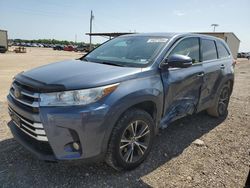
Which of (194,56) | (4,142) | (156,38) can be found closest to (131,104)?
(156,38)

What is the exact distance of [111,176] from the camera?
281 cm

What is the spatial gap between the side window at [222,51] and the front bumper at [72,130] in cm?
344

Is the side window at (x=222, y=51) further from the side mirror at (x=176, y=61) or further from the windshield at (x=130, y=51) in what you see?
the side mirror at (x=176, y=61)

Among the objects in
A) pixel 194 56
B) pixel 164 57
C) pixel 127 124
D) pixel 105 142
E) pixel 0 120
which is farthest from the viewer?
pixel 0 120

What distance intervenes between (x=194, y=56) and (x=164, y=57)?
101 centimetres

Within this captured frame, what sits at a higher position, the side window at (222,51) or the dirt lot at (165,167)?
the side window at (222,51)

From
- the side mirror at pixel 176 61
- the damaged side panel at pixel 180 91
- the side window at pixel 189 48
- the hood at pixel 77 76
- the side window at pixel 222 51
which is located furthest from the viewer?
the side window at pixel 222 51

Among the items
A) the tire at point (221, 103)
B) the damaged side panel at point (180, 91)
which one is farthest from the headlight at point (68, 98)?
the tire at point (221, 103)

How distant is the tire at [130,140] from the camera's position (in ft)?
8.55

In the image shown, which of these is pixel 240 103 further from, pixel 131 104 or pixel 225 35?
pixel 225 35

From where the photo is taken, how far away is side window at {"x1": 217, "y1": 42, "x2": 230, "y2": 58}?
4793 mm

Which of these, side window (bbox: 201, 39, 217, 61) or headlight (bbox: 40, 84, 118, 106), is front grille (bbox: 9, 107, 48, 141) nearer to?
headlight (bbox: 40, 84, 118, 106)

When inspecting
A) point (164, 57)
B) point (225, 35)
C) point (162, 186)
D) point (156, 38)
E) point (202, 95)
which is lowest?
point (162, 186)

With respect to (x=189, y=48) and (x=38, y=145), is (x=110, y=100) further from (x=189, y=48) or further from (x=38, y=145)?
(x=189, y=48)
